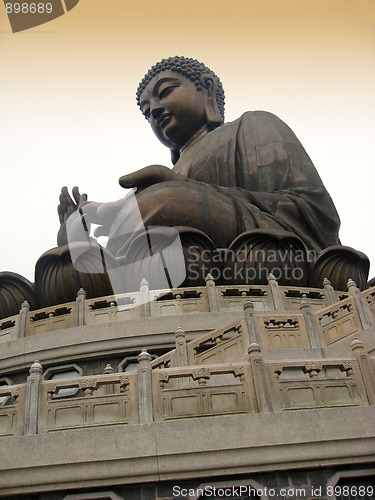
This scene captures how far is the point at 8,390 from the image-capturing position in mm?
5129

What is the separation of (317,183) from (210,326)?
697 centimetres

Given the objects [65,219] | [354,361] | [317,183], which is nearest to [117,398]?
[354,361]

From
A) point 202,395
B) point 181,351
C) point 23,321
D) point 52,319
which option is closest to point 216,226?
point 52,319

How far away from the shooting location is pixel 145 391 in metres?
4.90

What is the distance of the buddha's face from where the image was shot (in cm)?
1642

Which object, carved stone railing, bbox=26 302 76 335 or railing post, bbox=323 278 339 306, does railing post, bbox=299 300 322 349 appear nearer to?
railing post, bbox=323 278 339 306

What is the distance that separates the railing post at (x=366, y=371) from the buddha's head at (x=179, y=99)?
→ 12216 millimetres

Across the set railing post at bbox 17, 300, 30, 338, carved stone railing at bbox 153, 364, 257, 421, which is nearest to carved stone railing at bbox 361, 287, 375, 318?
carved stone railing at bbox 153, 364, 257, 421

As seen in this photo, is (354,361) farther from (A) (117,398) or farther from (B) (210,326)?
(B) (210,326)

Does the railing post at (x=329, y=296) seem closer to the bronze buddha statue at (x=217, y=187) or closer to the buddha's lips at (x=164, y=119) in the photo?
the bronze buddha statue at (x=217, y=187)

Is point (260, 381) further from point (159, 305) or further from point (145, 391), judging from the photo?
point (159, 305)

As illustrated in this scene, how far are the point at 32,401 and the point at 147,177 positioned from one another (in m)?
7.40

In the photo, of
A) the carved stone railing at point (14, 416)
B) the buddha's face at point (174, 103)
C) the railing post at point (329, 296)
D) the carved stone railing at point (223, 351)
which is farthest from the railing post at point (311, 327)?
the buddha's face at point (174, 103)

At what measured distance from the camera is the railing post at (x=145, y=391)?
4.79m
